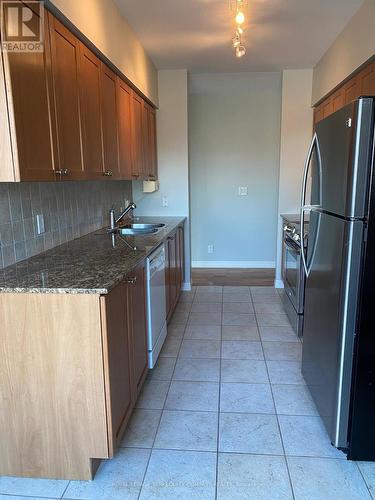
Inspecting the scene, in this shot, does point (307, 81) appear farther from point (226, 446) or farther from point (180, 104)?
point (226, 446)

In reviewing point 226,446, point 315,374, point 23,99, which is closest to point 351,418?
point 315,374

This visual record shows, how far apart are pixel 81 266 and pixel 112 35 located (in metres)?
1.70

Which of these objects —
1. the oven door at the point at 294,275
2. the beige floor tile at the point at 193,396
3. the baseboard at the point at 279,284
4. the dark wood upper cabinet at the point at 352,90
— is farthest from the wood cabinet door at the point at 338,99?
the beige floor tile at the point at 193,396

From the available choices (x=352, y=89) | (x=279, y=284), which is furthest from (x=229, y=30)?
(x=279, y=284)

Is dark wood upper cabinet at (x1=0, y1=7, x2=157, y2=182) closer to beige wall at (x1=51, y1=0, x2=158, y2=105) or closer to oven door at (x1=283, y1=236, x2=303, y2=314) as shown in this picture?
beige wall at (x1=51, y1=0, x2=158, y2=105)

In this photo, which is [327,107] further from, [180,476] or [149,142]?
[180,476]

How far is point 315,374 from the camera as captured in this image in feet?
7.08

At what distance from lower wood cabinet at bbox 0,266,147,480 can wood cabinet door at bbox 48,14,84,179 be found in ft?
2.47

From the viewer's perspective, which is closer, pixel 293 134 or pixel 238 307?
pixel 238 307

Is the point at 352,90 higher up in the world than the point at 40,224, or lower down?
higher up

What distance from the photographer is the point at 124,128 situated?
10.2 ft

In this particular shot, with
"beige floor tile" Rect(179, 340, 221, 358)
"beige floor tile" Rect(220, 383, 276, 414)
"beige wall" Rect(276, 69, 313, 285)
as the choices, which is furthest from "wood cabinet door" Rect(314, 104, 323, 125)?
"beige floor tile" Rect(220, 383, 276, 414)

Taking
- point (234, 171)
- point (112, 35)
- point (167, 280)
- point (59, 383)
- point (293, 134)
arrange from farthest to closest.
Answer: point (234, 171) < point (293, 134) < point (167, 280) < point (112, 35) < point (59, 383)

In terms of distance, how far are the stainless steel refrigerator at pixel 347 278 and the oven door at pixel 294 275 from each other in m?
1.10
